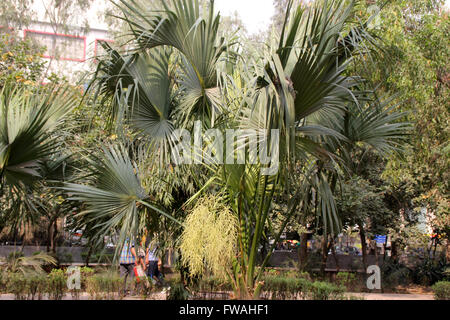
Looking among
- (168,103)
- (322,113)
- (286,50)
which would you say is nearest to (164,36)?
(168,103)

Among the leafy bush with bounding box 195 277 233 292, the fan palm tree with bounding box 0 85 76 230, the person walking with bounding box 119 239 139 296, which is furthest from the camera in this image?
the person walking with bounding box 119 239 139 296

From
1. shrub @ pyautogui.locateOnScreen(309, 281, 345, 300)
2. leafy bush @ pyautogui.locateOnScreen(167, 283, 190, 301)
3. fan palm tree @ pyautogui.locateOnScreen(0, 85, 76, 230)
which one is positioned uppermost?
fan palm tree @ pyautogui.locateOnScreen(0, 85, 76, 230)

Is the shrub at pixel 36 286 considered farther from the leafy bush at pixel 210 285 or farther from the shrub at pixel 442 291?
the shrub at pixel 442 291

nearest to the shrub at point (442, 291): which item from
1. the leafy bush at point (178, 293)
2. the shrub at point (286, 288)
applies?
the shrub at point (286, 288)

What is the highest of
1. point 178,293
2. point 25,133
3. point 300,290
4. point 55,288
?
point 25,133

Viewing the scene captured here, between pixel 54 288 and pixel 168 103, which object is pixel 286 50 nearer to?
pixel 168 103

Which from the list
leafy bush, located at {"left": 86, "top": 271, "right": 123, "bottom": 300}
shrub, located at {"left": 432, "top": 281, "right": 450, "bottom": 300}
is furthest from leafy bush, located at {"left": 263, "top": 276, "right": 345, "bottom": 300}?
shrub, located at {"left": 432, "top": 281, "right": 450, "bottom": 300}

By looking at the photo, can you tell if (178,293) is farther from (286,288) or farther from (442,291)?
(442,291)

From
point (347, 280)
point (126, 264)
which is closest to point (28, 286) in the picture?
point (126, 264)

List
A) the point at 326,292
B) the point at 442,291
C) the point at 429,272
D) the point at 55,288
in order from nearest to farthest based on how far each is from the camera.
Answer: the point at 55,288 < the point at 326,292 < the point at 442,291 < the point at 429,272

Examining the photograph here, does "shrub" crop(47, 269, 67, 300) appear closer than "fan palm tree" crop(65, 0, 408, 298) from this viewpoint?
No

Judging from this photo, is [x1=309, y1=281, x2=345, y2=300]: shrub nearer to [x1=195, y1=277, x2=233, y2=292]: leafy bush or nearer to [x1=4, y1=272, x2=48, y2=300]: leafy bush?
[x1=195, y1=277, x2=233, y2=292]: leafy bush

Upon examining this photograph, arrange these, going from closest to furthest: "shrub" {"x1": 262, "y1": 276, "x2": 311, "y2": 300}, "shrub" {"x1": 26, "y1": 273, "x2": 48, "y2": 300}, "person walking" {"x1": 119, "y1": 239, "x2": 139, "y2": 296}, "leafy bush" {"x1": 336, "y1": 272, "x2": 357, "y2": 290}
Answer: "shrub" {"x1": 26, "y1": 273, "x2": 48, "y2": 300}, "shrub" {"x1": 262, "y1": 276, "x2": 311, "y2": 300}, "person walking" {"x1": 119, "y1": 239, "x2": 139, "y2": 296}, "leafy bush" {"x1": 336, "y1": 272, "x2": 357, "y2": 290}

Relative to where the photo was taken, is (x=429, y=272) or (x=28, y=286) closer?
(x=28, y=286)
